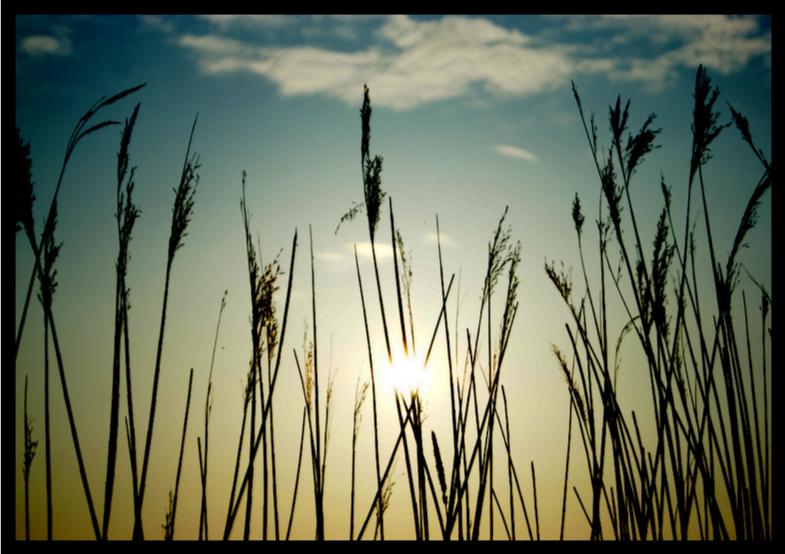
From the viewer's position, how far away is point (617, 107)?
187 centimetres

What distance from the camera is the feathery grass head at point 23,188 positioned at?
1.35 m

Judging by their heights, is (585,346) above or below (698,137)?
below

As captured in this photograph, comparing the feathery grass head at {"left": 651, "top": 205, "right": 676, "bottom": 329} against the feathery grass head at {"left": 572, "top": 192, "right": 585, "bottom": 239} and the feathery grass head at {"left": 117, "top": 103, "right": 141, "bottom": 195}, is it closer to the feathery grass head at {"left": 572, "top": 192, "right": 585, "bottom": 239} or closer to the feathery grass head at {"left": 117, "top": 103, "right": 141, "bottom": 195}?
the feathery grass head at {"left": 572, "top": 192, "right": 585, "bottom": 239}

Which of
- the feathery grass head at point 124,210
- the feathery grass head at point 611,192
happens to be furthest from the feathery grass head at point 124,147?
the feathery grass head at point 611,192

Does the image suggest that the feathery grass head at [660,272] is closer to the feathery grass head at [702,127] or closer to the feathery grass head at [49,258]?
the feathery grass head at [702,127]

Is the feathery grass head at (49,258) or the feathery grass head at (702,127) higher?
the feathery grass head at (702,127)

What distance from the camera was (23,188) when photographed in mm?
1370

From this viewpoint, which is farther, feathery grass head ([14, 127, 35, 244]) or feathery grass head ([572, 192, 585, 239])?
feathery grass head ([572, 192, 585, 239])

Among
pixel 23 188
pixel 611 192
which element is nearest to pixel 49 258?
pixel 23 188

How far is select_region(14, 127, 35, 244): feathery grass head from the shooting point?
1.35m

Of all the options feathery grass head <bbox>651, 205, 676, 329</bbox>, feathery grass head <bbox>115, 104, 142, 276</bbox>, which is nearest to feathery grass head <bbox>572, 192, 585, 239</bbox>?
feathery grass head <bbox>651, 205, 676, 329</bbox>
